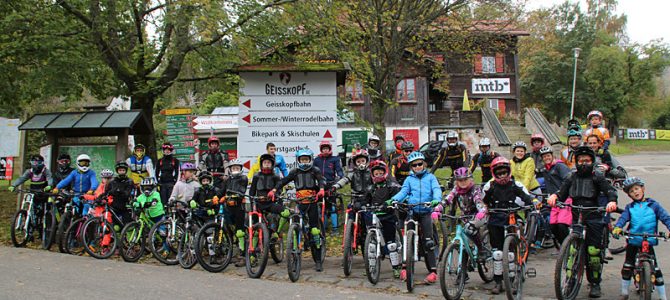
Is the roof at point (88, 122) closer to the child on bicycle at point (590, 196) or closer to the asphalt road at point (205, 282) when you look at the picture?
the asphalt road at point (205, 282)

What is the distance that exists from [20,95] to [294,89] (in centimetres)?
1019

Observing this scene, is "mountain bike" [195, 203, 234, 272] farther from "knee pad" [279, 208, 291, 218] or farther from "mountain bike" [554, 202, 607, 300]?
"mountain bike" [554, 202, 607, 300]

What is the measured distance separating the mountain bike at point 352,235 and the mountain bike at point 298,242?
456 millimetres

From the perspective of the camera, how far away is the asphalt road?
7.04 metres

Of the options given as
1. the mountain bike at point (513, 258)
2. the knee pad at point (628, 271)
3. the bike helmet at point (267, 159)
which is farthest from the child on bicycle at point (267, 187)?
the knee pad at point (628, 271)

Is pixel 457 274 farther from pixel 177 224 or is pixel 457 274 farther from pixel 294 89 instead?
pixel 294 89

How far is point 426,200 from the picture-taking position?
7852 mm

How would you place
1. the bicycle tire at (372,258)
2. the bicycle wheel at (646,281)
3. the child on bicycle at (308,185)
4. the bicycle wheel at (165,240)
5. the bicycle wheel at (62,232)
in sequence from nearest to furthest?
the bicycle wheel at (646,281) → the bicycle tire at (372,258) → the child on bicycle at (308,185) → the bicycle wheel at (165,240) → the bicycle wheel at (62,232)

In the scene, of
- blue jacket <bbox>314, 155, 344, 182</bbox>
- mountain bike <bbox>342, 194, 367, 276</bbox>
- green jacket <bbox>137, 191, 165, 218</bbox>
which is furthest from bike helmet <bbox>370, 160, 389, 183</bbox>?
green jacket <bbox>137, 191, 165, 218</bbox>

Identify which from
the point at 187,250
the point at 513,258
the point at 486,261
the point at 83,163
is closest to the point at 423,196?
the point at 486,261

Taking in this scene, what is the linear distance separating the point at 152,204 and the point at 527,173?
6.36 meters

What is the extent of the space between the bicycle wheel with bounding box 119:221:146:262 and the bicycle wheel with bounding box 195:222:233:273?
130 cm

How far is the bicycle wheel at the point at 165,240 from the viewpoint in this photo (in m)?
9.16

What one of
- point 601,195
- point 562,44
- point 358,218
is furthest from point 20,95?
point 562,44
